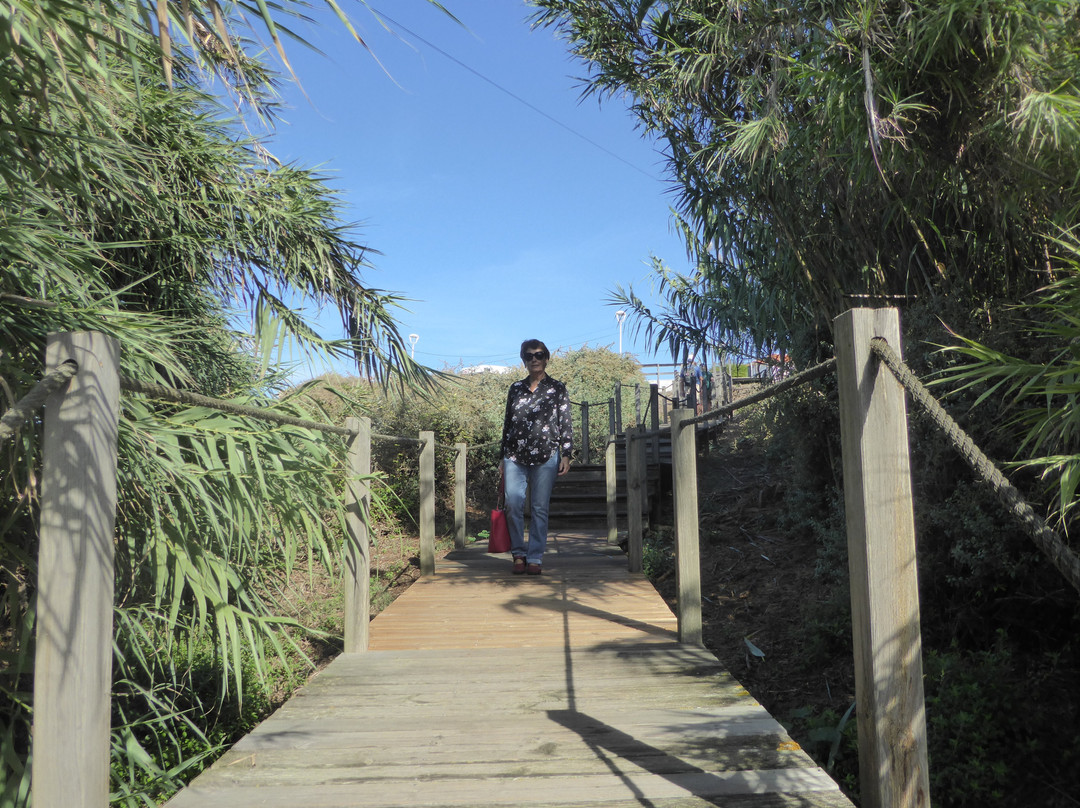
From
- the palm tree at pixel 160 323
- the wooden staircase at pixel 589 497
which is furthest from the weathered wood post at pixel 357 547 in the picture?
the wooden staircase at pixel 589 497

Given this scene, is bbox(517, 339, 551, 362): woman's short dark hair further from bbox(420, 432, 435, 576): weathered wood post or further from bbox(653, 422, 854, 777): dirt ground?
bbox(653, 422, 854, 777): dirt ground

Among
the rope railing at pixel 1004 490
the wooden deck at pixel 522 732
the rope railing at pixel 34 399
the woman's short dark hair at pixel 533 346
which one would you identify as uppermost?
the woman's short dark hair at pixel 533 346

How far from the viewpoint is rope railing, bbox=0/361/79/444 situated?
1.22 meters

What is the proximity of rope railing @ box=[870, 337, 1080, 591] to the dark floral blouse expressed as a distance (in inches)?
133

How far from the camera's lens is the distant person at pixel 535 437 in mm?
4816

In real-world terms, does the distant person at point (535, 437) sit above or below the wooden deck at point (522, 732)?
above

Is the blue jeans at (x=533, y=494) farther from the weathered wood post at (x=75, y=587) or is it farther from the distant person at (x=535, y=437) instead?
the weathered wood post at (x=75, y=587)

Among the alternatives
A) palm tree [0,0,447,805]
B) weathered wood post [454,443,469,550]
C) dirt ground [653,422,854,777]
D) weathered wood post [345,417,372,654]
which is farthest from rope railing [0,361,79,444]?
weathered wood post [454,443,469,550]

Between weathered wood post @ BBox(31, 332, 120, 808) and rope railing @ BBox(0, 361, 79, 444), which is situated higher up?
rope railing @ BBox(0, 361, 79, 444)

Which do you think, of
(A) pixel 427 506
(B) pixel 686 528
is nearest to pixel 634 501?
(A) pixel 427 506

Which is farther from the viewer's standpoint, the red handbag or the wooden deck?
the red handbag

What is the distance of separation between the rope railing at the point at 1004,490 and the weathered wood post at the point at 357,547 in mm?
2235

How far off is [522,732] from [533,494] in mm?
2623

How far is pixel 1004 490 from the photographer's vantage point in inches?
49.6
